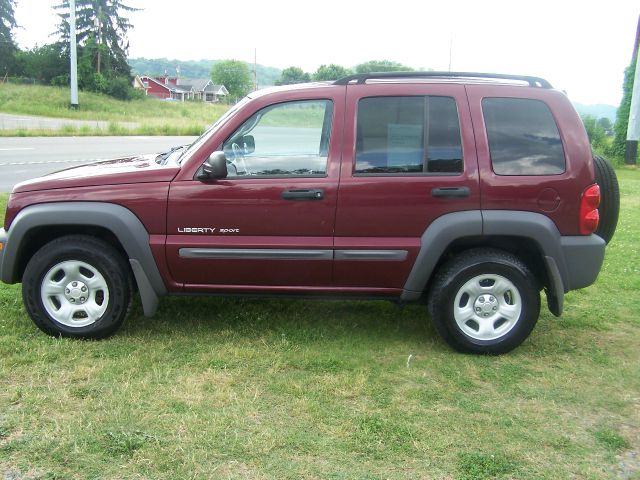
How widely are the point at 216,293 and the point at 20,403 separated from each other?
4.71 ft

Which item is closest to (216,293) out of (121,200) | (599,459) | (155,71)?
(121,200)

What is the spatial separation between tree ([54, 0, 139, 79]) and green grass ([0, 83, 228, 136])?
605cm

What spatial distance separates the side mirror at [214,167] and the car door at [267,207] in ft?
0.17

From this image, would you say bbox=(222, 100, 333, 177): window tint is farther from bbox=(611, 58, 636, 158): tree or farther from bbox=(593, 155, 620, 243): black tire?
bbox=(611, 58, 636, 158): tree

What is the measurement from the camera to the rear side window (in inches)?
165

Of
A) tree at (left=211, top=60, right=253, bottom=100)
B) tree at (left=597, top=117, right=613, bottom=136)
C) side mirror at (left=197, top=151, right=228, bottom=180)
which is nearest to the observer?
side mirror at (left=197, top=151, right=228, bottom=180)

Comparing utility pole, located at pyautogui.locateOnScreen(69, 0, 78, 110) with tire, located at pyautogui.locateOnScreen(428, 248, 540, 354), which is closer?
tire, located at pyautogui.locateOnScreen(428, 248, 540, 354)

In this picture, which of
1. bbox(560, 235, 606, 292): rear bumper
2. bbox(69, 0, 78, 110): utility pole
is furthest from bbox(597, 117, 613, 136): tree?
bbox(69, 0, 78, 110): utility pole

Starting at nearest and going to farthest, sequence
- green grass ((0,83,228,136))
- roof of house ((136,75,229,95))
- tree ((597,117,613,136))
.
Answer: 1. tree ((597,117,613,136))
2. green grass ((0,83,228,136))
3. roof of house ((136,75,229,95))

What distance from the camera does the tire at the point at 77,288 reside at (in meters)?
4.30

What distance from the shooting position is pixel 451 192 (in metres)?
4.13

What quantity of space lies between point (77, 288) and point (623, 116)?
2001 cm

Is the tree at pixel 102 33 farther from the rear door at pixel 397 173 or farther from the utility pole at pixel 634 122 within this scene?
the rear door at pixel 397 173

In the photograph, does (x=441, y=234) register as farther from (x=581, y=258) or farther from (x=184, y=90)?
(x=184, y=90)
